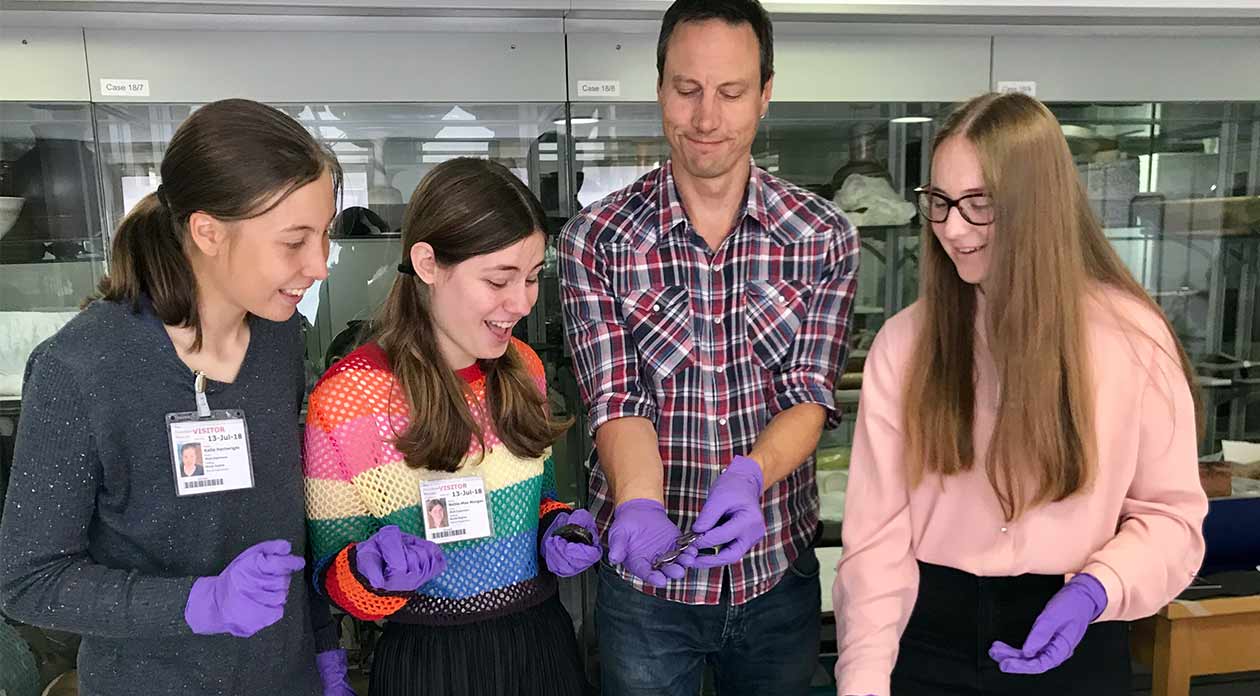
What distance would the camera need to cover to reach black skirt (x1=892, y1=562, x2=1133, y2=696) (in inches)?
52.3

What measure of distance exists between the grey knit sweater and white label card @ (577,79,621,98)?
123cm

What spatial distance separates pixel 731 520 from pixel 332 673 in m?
0.79

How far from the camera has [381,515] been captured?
4.73 ft

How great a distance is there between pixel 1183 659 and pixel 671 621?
1390 millimetres

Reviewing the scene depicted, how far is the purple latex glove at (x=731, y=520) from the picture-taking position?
1.41 meters

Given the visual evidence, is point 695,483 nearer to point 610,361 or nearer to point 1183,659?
point 610,361

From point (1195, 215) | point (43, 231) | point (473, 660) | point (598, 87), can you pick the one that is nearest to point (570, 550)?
point (473, 660)

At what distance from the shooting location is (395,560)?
1295 mm

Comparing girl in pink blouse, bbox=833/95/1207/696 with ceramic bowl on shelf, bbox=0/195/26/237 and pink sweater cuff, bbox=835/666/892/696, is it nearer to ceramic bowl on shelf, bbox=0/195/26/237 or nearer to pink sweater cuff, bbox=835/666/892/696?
pink sweater cuff, bbox=835/666/892/696

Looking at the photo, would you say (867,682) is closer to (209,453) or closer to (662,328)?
(662,328)

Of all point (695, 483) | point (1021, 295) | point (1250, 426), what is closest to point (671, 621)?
point (695, 483)

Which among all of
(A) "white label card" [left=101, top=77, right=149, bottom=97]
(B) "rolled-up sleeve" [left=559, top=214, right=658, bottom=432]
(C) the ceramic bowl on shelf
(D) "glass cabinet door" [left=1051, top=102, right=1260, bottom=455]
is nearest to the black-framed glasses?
(B) "rolled-up sleeve" [left=559, top=214, right=658, bottom=432]

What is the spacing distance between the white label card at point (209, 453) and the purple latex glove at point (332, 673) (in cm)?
43

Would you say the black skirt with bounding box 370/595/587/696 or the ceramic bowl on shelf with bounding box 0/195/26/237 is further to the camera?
the ceramic bowl on shelf with bounding box 0/195/26/237
